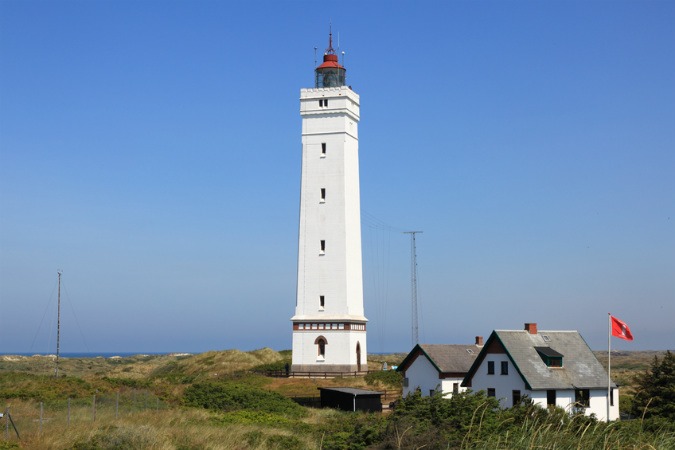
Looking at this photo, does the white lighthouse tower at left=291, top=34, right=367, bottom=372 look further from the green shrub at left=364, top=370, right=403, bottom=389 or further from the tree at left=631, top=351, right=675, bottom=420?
the tree at left=631, top=351, right=675, bottom=420

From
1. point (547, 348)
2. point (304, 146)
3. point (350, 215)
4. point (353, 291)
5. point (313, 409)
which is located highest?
point (304, 146)

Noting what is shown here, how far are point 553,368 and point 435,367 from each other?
24.0 feet

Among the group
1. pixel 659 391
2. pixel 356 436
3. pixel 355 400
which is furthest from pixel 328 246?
pixel 356 436

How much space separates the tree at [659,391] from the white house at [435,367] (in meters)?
10.7

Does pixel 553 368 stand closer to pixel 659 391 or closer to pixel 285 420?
pixel 659 391

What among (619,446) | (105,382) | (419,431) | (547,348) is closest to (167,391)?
(105,382)

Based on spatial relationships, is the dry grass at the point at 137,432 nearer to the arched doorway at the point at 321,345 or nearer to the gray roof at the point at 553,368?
the gray roof at the point at 553,368

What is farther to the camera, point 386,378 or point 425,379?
point 386,378

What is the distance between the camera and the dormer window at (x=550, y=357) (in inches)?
1651

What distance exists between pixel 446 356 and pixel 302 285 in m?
14.2

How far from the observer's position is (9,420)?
28.7 meters

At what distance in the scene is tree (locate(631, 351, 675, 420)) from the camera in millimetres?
36594

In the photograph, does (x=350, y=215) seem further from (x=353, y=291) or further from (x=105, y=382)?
(x=105, y=382)

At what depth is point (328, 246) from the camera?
193 ft
